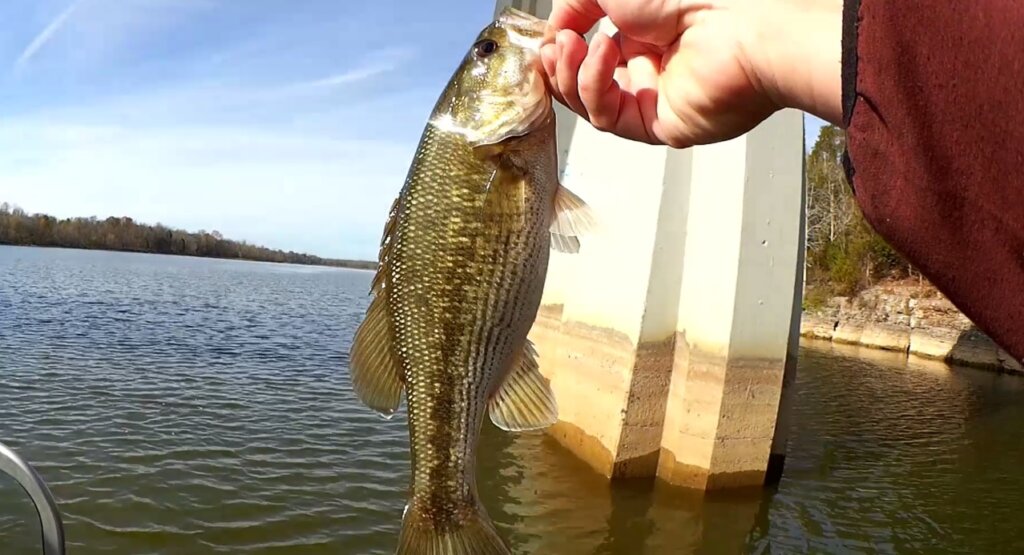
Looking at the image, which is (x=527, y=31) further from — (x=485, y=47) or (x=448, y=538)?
(x=448, y=538)

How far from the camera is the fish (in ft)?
8.96

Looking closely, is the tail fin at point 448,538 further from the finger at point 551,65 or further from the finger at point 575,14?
the finger at point 575,14

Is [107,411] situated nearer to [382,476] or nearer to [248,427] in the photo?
[248,427]

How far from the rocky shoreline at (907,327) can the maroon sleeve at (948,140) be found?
3150 centimetres

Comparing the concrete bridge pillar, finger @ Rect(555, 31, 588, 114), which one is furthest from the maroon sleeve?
the concrete bridge pillar

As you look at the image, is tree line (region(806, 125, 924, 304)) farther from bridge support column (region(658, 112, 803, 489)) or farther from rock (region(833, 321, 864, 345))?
bridge support column (region(658, 112, 803, 489))

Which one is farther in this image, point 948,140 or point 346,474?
point 346,474

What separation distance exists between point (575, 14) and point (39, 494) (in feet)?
10.4

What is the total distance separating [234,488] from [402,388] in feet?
27.9

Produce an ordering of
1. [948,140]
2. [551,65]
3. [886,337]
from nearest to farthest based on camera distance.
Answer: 1. [948,140]
2. [551,65]
3. [886,337]

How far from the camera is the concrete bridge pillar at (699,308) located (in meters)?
9.98

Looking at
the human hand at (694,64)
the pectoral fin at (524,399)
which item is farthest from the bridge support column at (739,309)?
the human hand at (694,64)

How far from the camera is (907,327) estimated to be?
110 ft

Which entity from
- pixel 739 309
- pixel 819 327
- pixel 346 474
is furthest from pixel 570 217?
pixel 819 327
